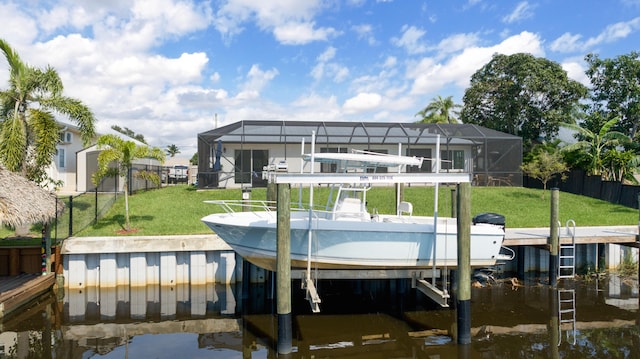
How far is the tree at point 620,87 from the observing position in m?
29.0

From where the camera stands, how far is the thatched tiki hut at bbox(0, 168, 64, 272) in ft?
32.1

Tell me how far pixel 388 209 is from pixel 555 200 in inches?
293

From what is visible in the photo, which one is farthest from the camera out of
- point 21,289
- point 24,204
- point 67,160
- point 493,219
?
point 67,160

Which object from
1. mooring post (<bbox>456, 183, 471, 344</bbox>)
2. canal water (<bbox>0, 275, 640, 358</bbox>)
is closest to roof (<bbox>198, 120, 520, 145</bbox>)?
canal water (<bbox>0, 275, 640, 358</bbox>)

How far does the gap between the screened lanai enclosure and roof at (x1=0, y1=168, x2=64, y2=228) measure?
10945 mm

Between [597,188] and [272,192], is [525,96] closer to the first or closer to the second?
[597,188]

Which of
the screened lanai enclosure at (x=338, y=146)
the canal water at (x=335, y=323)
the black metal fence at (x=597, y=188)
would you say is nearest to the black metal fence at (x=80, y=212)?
the canal water at (x=335, y=323)

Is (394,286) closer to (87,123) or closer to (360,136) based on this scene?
(87,123)

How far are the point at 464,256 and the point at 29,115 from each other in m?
13.4

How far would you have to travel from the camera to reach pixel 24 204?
10.5 meters

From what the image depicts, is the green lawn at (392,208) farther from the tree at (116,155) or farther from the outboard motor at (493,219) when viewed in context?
the outboard motor at (493,219)

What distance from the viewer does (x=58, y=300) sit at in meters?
11.0

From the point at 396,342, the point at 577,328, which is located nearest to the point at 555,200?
the point at 577,328

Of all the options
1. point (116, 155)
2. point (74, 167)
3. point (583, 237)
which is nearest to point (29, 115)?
point (116, 155)
